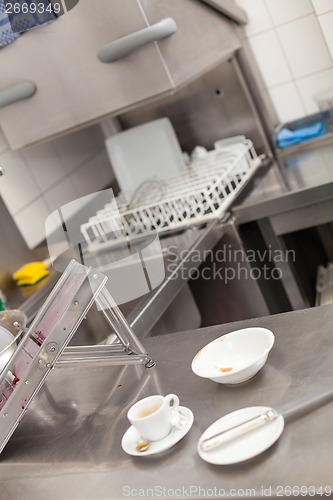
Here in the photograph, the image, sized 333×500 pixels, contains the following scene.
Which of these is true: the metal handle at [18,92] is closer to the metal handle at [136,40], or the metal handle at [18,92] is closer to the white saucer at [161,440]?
the metal handle at [136,40]

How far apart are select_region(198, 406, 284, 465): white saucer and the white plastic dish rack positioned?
0.98 m

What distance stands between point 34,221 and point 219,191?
611mm

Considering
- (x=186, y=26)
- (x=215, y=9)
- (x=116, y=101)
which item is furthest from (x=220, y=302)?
(x=215, y=9)

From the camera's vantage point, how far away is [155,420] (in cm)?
85

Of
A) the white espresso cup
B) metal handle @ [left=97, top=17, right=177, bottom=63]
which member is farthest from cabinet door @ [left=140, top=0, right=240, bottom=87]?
the white espresso cup

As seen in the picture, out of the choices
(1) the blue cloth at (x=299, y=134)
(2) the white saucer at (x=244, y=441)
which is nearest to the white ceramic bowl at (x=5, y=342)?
(2) the white saucer at (x=244, y=441)

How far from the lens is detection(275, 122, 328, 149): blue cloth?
2.11 m

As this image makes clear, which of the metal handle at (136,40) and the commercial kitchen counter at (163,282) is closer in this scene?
the commercial kitchen counter at (163,282)

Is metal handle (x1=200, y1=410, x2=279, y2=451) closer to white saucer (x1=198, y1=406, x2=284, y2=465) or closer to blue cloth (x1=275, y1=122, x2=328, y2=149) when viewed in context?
white saucer (x1=198, y1=406, x2=284, y2=465)

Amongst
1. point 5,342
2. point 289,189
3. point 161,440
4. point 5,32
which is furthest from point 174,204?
point 161,440

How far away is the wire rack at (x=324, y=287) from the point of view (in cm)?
→ 198

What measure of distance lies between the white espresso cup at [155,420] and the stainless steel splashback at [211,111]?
1495mm

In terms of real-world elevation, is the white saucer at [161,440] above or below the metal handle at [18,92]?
below

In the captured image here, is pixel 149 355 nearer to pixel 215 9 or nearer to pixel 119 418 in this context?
pixel 119 418
